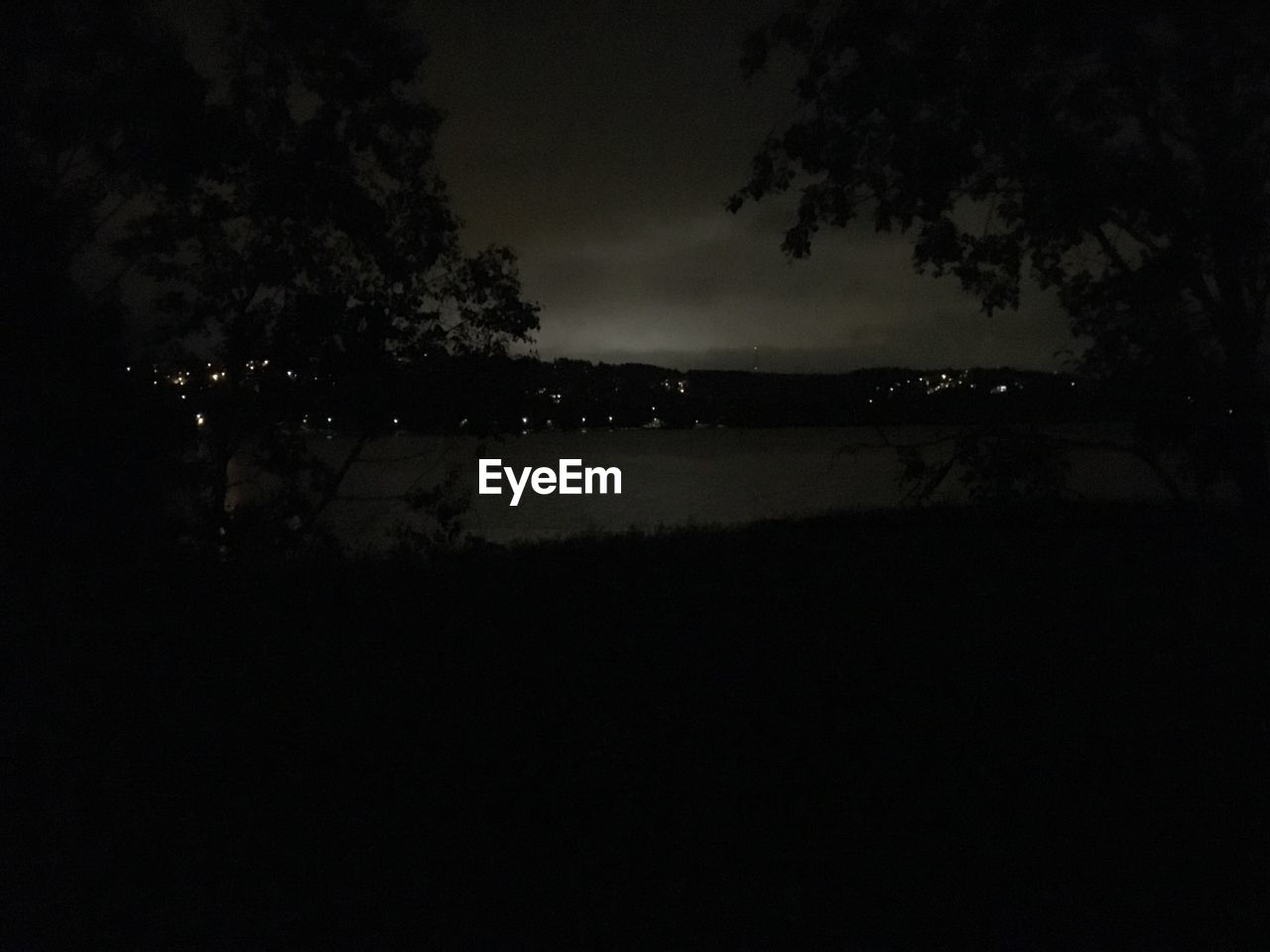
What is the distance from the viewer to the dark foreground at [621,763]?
14.6ft

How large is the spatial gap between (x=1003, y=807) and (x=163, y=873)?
365cm

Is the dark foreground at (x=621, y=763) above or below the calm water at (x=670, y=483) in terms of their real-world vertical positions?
below

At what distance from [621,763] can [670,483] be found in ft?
89.4

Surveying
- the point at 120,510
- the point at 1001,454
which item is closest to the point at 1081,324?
the point at 1001,454

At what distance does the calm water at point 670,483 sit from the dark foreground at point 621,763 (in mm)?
5145

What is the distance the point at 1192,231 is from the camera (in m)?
11.0

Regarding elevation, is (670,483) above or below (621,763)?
above

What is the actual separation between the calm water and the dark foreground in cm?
Answer: 514

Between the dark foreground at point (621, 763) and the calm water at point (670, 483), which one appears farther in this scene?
the calm water at point (670, 483)

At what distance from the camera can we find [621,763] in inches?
214

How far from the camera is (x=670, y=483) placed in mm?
32656

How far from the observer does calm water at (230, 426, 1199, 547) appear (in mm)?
13672

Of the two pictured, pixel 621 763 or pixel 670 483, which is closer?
pixel 621 763

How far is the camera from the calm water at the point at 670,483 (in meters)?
13.7
